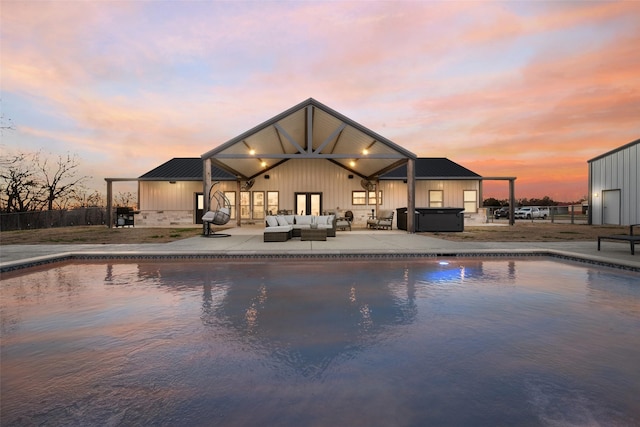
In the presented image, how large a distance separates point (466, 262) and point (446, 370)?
6119 millimetres

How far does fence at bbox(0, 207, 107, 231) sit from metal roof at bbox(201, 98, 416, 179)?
1205cm

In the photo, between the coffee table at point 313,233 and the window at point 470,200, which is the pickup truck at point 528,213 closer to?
the window at point 470,200

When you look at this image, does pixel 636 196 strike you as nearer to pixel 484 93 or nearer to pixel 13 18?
pixel 484 93

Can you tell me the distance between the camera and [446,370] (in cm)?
280

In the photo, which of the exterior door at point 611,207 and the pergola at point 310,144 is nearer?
the pergola at point 310,144

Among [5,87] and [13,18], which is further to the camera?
[5,87]

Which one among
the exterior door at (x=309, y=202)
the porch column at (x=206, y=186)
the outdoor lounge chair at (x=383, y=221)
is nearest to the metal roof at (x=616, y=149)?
the outdoor lounge chair at (x=383, y=221)

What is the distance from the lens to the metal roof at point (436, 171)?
2128 cm

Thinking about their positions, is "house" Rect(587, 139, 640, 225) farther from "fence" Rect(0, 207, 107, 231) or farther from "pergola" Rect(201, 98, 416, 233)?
"fence" Rect(0, 207, 107, 231)

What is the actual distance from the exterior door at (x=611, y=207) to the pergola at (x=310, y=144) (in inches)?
594

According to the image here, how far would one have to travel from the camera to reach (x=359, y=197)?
21594 millimetres

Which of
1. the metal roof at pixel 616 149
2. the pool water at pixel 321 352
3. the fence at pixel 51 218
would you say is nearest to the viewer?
the pool water at pixel 321 352

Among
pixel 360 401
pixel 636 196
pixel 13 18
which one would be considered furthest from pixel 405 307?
pixel 636 196

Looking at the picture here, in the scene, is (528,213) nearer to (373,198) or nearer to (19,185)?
(373,198)
